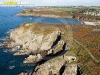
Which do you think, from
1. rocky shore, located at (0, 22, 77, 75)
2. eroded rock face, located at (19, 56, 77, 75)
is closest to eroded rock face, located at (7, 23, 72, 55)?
rocky shore, located at (0, 22, 77, 75)

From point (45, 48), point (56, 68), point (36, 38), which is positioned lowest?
point (56, 68)

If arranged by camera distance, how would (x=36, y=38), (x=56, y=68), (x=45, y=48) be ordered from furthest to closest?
(x=36, y=38), (x=45, y=48), (x=56, y=68)

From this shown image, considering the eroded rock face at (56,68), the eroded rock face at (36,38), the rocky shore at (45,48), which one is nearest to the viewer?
the eroded rock face at (56,68)

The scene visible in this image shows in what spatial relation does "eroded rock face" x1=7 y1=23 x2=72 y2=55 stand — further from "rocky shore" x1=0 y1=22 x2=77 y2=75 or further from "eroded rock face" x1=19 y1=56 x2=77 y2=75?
"eroded rock face" x1=19 y1=56 x2=77 y2=75

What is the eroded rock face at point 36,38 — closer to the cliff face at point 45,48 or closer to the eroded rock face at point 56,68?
the cliff face at point 45,48

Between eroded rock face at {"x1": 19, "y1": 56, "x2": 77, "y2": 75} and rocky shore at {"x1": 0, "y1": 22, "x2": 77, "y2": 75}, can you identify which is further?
rocky shore at {"x1": 0, "y1": 22, "x2": 77, "y2": 75}

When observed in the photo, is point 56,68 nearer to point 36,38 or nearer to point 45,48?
point 45,48

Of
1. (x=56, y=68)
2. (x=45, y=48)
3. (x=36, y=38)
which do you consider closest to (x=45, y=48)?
(x=45, y=48)

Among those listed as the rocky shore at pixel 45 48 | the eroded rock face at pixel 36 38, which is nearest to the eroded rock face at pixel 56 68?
the rocky shore at pixel 45 48

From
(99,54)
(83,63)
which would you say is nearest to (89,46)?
(99,54)
